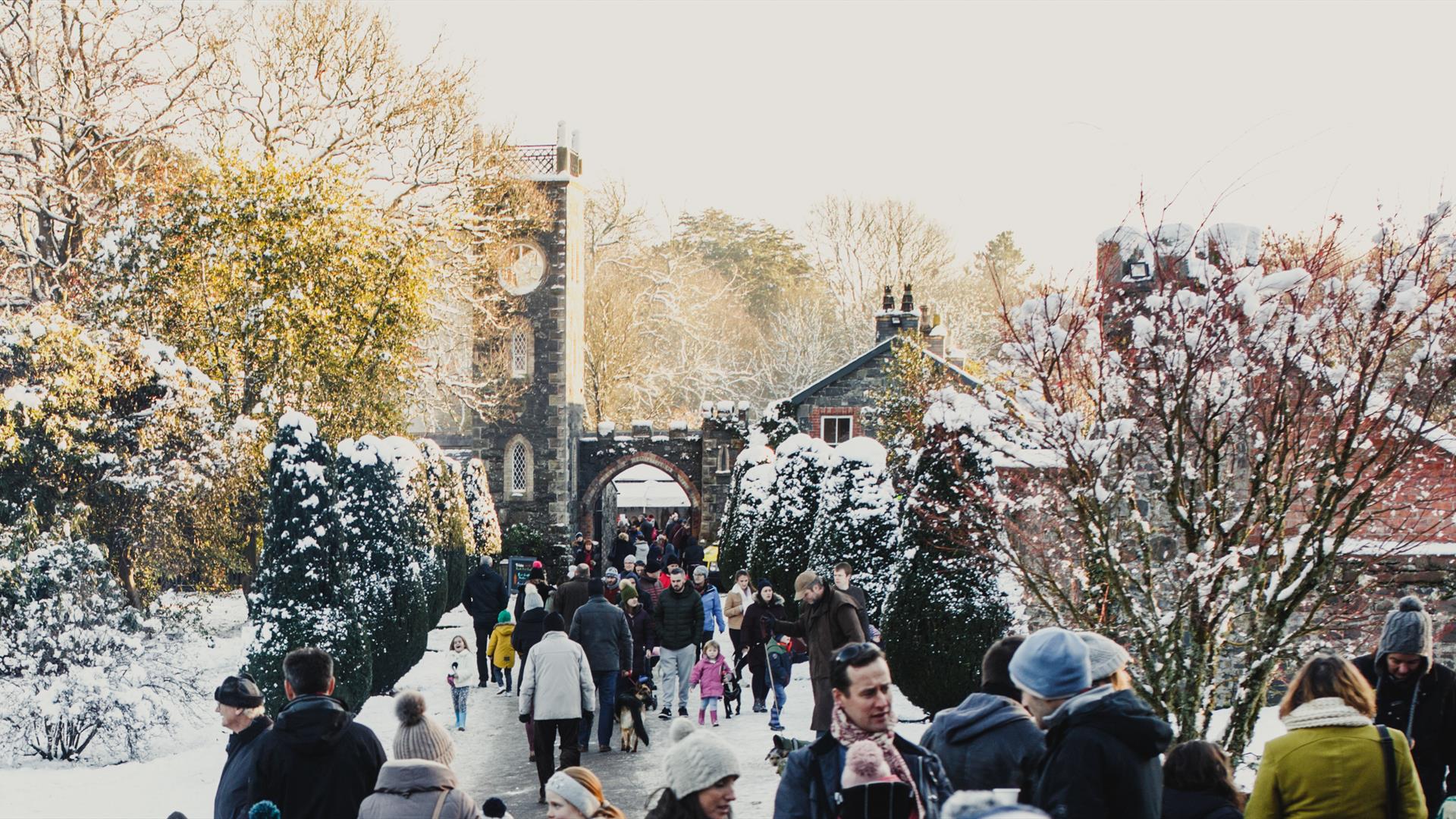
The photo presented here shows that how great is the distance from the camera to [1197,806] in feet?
15.5

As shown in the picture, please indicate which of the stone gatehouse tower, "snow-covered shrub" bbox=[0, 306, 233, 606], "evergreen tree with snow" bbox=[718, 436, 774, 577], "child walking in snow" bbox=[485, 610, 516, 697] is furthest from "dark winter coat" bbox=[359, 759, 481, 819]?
the stone gatehouse tower

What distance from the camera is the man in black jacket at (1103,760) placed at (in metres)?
4.22

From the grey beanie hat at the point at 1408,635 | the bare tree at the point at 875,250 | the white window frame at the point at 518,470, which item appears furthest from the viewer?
the bare tree at the point at 875,250

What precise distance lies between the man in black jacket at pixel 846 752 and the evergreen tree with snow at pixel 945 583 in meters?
7.80

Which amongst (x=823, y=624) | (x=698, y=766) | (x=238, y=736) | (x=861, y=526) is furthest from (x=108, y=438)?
(x=698, y=766)

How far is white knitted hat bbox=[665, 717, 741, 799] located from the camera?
4336 mm

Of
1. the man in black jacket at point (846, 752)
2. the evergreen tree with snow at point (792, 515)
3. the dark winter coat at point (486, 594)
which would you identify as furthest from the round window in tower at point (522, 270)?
the man in black jacket at point (846, 752)

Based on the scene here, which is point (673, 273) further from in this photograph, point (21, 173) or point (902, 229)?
point (21, 173)

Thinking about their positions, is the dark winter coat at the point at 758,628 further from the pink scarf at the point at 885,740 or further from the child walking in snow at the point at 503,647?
the pink scarf at the point at 885,740

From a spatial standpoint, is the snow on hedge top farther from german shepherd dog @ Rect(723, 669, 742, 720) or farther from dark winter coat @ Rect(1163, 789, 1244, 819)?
dark winter coat @ Rect(1163, 789, 1244, 819)

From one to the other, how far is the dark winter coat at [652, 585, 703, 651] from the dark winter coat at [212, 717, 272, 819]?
760 centimetres

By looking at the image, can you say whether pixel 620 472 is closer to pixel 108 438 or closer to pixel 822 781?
pixel 108 438

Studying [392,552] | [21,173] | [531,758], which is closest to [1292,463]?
[531,758]

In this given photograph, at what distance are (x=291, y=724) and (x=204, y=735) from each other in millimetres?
9100
